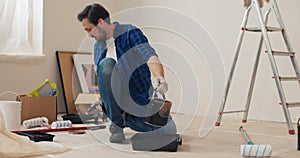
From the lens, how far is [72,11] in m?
4.68

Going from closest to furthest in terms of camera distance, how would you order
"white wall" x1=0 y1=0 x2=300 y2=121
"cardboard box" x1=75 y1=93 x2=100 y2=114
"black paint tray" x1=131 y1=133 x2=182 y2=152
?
"black paint tray" x1=131 y1=133 x2=182 y2=152 → "white wall" x1=0 y1=0 x2=300 y2=121 → "cardboard box" x1=75 y1=93 x2=100 y2=114

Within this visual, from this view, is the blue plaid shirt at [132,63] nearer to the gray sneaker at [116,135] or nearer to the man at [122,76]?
the man at [122,76]

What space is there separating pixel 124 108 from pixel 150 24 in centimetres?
249

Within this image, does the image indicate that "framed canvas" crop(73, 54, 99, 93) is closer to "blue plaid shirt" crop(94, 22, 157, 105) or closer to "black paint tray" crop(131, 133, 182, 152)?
"blue plaid shirt" crop(94, 22, 157, 105)

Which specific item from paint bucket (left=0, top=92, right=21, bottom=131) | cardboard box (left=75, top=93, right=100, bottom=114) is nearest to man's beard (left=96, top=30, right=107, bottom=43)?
paint bucket (left=0, top=92, right=21, bottom=131)

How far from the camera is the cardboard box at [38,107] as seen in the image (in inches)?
132

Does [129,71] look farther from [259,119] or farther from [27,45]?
[27,45]

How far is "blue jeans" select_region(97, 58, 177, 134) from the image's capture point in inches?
95.9

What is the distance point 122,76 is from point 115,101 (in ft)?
0.51

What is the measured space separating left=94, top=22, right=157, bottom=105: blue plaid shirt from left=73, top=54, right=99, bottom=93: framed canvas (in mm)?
1999

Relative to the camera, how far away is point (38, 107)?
341 centimetres

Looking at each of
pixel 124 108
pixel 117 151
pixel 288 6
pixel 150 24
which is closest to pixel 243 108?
pixel 288 6

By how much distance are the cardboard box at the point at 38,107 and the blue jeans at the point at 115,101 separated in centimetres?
107

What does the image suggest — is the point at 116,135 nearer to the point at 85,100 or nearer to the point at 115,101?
the point at 115,101
